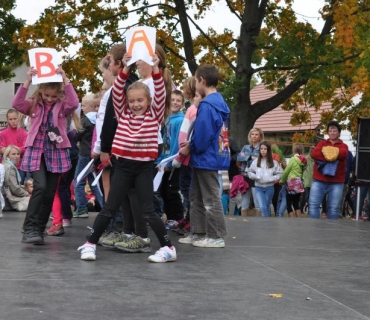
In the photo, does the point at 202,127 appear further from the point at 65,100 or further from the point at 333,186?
the point at 333,186

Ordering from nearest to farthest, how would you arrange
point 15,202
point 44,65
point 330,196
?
point 44,65 → point 15,202 → point 330,196

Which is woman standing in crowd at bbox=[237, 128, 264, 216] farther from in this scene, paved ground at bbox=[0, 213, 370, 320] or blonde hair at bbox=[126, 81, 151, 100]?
blonde hair at bbox=[126, 81, 151, 100]

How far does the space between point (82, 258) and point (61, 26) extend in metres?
14.6

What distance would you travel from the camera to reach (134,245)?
26.1 ft

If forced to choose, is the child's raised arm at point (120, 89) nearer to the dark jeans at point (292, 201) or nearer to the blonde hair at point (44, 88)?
the blonde hair at point (44, 88)

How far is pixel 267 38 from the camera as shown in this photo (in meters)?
19.4

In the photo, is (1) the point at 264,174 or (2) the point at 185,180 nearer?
(2) the point at 185,180

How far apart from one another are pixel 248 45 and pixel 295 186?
423 cm

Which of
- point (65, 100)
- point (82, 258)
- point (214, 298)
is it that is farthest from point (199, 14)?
point (214, 298)

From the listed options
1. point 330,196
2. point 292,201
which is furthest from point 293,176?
point 330,196

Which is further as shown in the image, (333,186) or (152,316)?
(333,186)

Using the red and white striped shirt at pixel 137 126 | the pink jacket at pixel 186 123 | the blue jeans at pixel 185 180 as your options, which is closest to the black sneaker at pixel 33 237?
the red and white striped shirt at pixel 137 126

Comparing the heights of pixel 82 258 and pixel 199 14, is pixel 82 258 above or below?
below

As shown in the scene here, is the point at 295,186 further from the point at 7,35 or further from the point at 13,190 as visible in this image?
the point at 7,35
